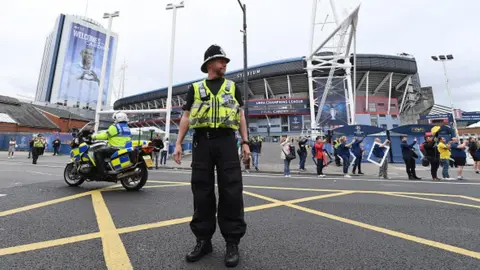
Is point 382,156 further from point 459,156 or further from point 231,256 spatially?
point 231,256

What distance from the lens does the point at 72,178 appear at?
17.7ft

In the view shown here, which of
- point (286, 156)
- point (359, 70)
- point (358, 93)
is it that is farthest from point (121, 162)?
point (358, 93)

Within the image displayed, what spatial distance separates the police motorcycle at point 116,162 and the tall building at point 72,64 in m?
70.8

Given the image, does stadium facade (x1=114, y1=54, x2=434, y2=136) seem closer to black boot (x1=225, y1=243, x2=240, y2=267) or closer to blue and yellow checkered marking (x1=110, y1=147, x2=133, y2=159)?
blue and yellow checkered marking (x1=110, y1=147, x2=133, y2=159)

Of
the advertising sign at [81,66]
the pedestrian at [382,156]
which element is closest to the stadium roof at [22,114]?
the advertising sign at [81,66]

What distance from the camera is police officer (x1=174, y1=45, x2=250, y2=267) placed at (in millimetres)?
1995

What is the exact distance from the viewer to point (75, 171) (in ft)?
17.6

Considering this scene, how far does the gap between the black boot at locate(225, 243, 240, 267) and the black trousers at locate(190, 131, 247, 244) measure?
11cm

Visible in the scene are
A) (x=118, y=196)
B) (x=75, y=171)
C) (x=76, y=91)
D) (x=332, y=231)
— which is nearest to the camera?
(x=332, y=231)

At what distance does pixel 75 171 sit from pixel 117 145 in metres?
1.33

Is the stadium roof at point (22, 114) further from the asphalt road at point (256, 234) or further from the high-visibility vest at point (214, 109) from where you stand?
the high-visibility vest at point (214, 109)

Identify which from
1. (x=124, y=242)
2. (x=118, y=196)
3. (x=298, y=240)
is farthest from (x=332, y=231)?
(x=118, y=196)

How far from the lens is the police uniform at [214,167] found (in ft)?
6.55

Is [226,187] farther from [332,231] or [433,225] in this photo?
[433,225]
